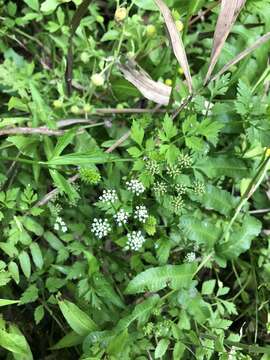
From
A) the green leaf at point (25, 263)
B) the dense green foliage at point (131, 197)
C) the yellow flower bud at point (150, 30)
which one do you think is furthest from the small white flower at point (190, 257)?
the yellow flower bud at point (150, 30)

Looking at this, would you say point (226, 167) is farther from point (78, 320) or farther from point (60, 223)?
point (78, 320)

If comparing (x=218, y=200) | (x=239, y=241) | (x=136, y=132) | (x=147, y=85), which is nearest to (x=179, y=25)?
(x=147, y=85)

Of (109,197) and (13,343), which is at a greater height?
(109,197)

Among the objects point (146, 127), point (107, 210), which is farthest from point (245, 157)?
point (107, 210)

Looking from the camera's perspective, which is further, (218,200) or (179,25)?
(218,200)

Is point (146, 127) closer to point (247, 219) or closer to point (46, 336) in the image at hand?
point (247, 219)

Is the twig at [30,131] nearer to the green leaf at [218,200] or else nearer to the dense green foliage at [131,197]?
the dense green foliage at [131,197]
